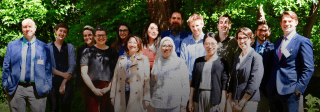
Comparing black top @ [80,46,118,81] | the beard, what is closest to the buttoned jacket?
black top @ [80,46,118,81]

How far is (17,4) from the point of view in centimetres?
1084

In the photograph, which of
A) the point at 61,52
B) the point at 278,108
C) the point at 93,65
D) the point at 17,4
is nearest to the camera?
the point at 278,108

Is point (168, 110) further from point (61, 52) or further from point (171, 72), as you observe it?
point (61, 52)

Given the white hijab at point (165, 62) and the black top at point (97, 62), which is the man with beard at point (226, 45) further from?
the black top at point (97, 62)

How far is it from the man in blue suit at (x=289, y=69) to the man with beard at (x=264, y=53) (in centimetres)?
19

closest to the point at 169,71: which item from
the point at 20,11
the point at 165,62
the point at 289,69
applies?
the point at 165,62

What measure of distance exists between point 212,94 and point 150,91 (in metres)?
1.00

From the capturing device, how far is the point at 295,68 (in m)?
4.00

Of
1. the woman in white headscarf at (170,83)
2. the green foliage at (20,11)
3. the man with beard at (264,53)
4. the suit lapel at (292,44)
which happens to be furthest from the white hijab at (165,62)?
the green foliage at (20,11)

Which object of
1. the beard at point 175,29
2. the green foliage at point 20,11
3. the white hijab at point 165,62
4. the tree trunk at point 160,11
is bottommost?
the white hijab at point 165,62

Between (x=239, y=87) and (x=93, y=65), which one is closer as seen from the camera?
(x=239, y=87)

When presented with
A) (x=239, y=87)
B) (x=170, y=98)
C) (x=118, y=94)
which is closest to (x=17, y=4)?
(x=118, y=94)

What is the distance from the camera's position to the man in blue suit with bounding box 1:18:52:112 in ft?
15.3

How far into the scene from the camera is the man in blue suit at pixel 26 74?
15.3ft
